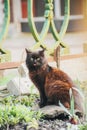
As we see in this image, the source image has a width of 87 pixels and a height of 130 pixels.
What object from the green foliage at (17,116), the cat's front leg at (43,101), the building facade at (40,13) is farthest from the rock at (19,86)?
the building facade at (40,13)

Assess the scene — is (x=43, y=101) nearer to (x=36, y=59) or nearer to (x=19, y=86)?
(x=36, y=59)

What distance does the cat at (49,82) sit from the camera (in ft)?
10.7

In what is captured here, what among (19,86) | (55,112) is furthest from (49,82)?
(19,86)

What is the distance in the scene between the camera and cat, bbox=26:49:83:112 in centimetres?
327

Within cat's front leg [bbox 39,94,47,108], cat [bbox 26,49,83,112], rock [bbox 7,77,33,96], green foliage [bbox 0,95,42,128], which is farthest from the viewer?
rock [bbox 7,77,33,96]

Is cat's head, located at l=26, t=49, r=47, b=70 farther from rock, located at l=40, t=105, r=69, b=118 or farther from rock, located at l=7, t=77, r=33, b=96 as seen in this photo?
rock, located at l=7, t=77, r=33, b=96

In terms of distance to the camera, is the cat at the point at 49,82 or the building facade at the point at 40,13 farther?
the building facade at the point at 40,13

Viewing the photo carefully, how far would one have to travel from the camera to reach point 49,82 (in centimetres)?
335

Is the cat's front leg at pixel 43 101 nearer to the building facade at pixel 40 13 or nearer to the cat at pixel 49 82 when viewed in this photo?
the cat at pixel 49 82

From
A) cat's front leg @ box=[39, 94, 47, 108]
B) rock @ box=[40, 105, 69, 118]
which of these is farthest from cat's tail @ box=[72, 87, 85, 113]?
cat's front leg @ box=[39, 94, 47, 108]

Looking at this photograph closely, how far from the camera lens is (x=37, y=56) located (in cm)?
336

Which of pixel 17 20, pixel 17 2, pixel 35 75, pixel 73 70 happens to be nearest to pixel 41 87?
pixel 35 75

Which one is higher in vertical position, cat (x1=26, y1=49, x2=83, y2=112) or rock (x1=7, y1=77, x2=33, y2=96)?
cat (x1=26, y1=49, x2=83, y2=112)

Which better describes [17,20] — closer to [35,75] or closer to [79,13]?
[79,13]
